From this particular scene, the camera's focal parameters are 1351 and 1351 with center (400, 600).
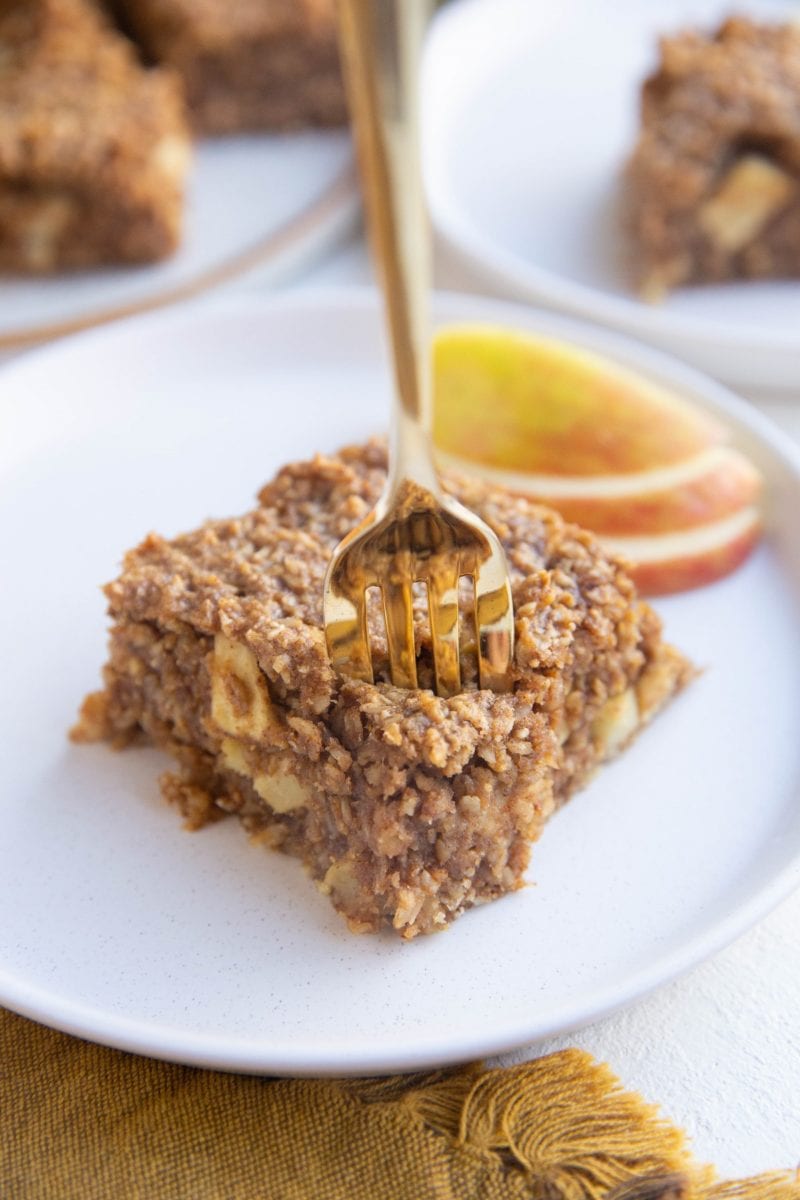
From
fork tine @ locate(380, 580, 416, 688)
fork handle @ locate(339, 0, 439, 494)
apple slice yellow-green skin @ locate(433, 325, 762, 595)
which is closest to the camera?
fork handle @ locate(339, 0, 439, 494)

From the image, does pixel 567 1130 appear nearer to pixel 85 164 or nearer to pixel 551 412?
pixel 551 412

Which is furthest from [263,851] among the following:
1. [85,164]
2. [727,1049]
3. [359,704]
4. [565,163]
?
[565,163]

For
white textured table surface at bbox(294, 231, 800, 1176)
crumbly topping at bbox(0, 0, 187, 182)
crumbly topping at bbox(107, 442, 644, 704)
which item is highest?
crumbly topping at bbox(0, 0, 187, 182)

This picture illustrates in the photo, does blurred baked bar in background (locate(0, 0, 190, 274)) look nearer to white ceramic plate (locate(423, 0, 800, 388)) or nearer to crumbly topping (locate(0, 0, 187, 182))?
crumbly topping (locate(0, 0, 187, 182))

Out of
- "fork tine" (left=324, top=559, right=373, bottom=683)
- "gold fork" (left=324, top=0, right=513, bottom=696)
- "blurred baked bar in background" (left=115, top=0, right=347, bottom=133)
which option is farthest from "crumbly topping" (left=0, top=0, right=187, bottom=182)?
"fork tine" (left=324, top=559, right=373, bottom=683)

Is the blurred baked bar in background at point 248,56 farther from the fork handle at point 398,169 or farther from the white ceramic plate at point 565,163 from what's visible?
the fork handle at point 398,169
